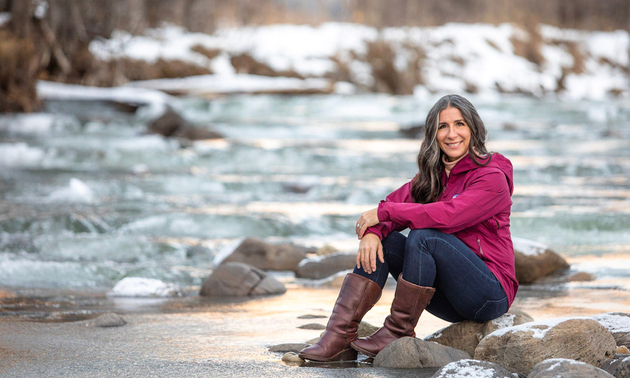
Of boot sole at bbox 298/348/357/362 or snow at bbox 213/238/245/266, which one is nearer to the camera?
boot sole at bbox 298/348/357/362

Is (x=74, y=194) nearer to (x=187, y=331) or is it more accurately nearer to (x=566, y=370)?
(x=187, y=331)

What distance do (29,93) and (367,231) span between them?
635 inches

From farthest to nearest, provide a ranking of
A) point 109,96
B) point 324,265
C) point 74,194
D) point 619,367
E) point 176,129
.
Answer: point 109,96
point 176,129
point 74,194
point 324,265
point 619,367

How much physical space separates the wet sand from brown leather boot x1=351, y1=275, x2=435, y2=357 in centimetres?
10

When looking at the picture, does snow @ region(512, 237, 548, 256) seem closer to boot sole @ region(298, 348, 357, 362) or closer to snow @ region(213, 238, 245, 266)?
snow @ region(213, 238, 245, 266)

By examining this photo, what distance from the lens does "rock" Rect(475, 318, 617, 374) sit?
2734 mm

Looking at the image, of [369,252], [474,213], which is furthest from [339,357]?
[474,213]

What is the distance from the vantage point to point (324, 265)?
5.34 meters

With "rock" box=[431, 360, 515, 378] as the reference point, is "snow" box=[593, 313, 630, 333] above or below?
above

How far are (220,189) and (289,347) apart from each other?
285 inches

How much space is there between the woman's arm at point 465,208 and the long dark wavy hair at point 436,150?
0.37ft

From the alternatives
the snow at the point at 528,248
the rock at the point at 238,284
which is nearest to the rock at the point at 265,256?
the rock at the point at 238,284

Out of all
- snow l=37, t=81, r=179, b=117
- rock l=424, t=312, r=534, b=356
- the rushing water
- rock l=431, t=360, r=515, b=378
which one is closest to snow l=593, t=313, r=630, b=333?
rock l=424, t=312, r=534, b=356

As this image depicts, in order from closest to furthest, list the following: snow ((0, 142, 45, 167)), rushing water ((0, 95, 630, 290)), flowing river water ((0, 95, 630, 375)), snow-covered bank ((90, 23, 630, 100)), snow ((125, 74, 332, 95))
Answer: flowing river water ((0, 95, 630, 375)) → rushing water ((0, 95, 630, 290)) → snow ((0, 142, 45, 167)) → snow ((125, 74, 332, 95)) → snow-covered bank ((90, 23, 630, 100))
